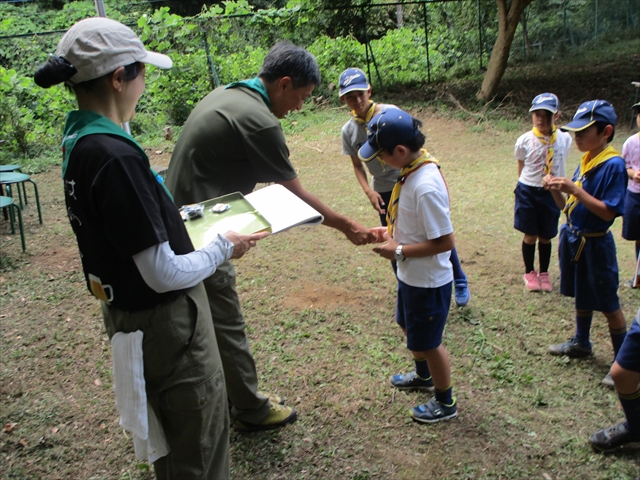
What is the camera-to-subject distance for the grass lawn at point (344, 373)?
2.67 m

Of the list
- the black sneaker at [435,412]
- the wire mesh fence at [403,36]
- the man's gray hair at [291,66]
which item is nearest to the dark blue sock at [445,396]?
the black sneaker at [435,412]

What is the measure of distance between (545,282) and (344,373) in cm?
211

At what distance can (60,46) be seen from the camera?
160 cm

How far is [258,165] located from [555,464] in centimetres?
206

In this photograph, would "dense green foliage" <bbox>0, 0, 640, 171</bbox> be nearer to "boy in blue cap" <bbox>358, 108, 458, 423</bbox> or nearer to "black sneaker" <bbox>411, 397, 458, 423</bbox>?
"boy in blue cap" <bbox>358, 108, 458, 423</bbox>

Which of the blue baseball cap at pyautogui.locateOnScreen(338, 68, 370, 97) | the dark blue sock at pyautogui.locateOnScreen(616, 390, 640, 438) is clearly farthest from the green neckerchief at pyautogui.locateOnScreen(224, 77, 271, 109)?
the dark blue sock at pyautogui.locateOnScreen(616, 390, 640, 438)

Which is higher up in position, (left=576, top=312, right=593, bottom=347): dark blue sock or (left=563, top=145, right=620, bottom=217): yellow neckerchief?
(left=563, top=145, right=620, bottom=217): yellow neckerchief

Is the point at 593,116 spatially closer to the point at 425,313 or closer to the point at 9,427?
the point at 425,313

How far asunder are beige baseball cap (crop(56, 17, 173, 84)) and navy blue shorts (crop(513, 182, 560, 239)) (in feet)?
11.5

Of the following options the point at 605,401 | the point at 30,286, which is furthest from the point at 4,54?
the point at 605,401

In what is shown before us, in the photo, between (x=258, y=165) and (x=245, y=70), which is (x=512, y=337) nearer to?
(x=258, y=165)

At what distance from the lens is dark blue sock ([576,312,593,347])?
341cm

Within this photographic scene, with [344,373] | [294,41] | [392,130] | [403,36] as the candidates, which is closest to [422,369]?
[344,373]

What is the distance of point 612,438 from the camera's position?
8.55ft
